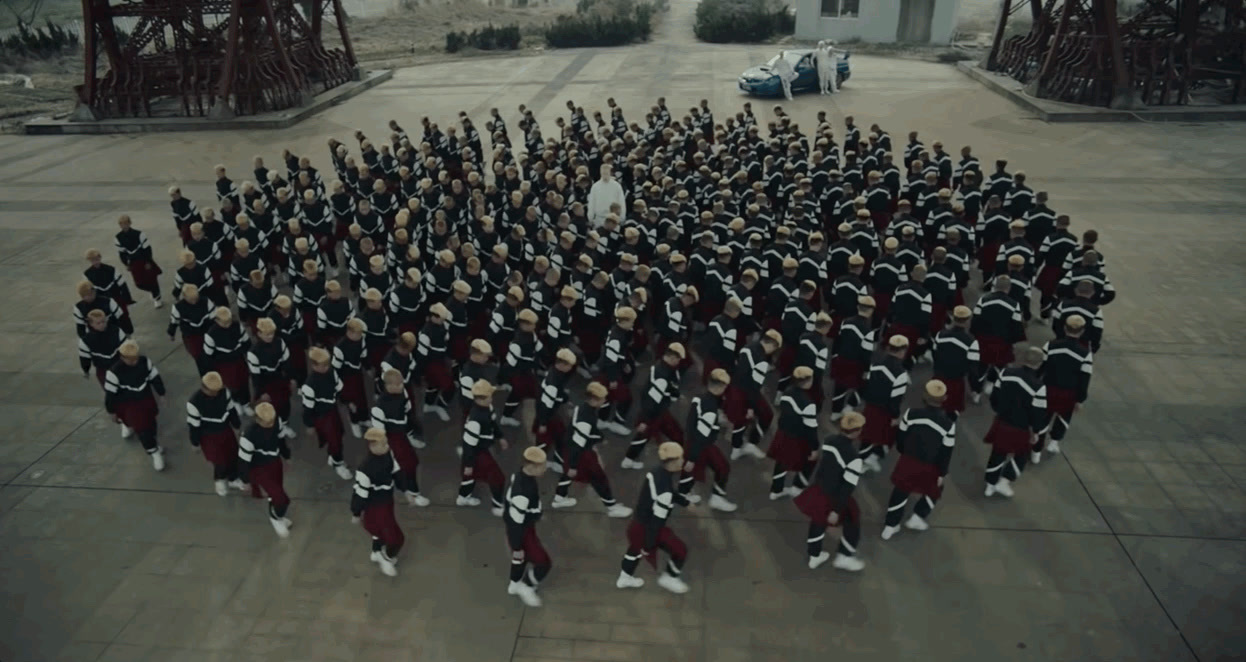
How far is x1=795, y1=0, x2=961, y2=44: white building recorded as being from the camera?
34406 millimetres

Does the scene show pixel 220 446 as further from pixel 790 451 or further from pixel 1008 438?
pixel 1008 438

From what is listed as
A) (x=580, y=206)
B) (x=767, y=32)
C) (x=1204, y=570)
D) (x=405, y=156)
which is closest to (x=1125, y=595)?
(x=1204, y=570)

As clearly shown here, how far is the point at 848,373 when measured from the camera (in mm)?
8453

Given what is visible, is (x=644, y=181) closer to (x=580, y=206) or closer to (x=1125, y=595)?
(x=580, y=206)

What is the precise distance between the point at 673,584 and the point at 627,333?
2767mm

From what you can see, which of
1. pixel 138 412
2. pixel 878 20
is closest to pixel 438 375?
pixel 138 412

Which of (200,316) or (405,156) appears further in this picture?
(405,156)

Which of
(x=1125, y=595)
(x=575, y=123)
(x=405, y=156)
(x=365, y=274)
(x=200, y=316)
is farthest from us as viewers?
(x=575, y=123)

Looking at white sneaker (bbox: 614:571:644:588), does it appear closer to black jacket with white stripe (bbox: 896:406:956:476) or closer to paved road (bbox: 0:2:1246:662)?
paved road (bbox: 0:2:1246:662)

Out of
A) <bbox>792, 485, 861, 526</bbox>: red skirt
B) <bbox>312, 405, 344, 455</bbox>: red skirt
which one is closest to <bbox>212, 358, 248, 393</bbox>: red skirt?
<bbox>312, 405, 344, 455</bbox>: red skirt

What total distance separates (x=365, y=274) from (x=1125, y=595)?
896 centimetres

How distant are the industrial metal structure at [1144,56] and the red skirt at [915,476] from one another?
19322mm

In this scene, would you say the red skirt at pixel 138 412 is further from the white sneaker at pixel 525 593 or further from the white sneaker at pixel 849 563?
the white sneaker at pixel 849 563

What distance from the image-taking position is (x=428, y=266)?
1129cm
